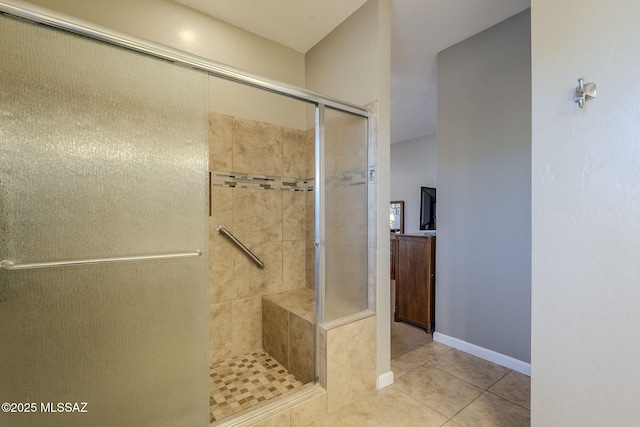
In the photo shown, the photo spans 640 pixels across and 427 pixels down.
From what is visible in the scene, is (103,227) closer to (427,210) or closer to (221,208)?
(221,208)

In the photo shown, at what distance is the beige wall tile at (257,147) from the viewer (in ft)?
7.66

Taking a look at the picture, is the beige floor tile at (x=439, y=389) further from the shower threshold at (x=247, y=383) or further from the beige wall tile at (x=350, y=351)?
the shower threshold at (x=247, y=383)

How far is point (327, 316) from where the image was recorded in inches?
69.1

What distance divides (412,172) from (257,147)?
4.24 meters

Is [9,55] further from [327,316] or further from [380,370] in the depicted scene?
[380,370]

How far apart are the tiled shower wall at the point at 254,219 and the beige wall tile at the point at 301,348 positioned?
0.51 metres

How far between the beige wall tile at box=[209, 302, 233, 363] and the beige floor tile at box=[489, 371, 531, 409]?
2.01 metres

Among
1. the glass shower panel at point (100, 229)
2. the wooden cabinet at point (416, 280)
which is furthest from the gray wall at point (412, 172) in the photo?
the glass shower panel at point (100, 229)

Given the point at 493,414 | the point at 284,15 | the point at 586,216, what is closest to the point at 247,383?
the point at 493,414

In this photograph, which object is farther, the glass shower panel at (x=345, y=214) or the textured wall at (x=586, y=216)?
the glass shower panel at (x=345, y=214)

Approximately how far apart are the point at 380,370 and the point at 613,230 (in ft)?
5.08

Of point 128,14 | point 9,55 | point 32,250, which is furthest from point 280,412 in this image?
point 128,14

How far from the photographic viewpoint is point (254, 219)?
7.98 feet

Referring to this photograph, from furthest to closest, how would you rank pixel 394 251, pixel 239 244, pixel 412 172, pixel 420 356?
pixel 412 172
pixel 394 251
pixel 420 356
pixel 239 244
